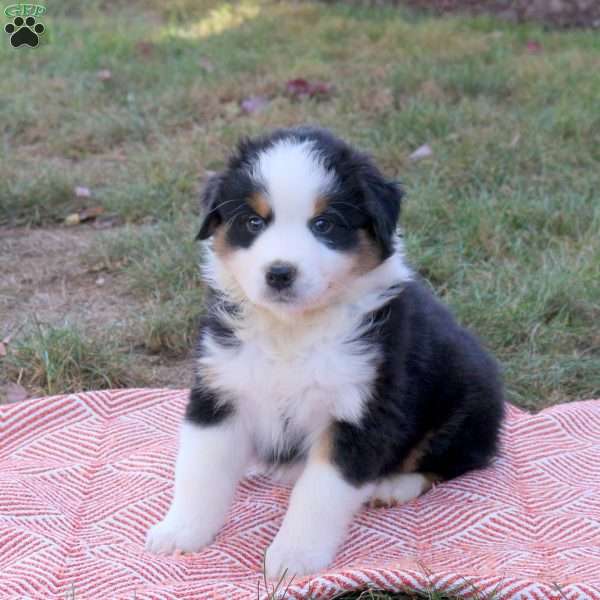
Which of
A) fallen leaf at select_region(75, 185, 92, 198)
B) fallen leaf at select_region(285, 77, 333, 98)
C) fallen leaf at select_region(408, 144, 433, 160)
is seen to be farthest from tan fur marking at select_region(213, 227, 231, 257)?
fallen leaf at select_region(285, 77, 333, 98)

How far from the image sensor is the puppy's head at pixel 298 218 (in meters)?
2.61

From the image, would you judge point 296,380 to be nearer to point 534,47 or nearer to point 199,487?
point 199,487

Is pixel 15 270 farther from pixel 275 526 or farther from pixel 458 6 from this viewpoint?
pixel 458 6

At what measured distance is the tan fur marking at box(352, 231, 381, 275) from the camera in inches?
109

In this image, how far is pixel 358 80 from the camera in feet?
24.8

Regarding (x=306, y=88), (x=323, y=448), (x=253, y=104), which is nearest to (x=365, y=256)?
(x=323, y=448)

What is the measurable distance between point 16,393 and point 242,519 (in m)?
1.37

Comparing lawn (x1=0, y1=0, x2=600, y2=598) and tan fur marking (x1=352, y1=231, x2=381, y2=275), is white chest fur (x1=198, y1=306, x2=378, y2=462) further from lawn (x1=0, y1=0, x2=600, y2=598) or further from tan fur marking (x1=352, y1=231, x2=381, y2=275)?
lawn (x1=0, y1=0, x2=600, y2=598)

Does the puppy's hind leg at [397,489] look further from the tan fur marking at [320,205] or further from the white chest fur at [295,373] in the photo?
the tan fur marking at [320,205]

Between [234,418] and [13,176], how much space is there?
3.70 meters

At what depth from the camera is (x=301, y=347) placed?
2820 millimetres

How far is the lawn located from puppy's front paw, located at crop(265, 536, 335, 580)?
1.63 m

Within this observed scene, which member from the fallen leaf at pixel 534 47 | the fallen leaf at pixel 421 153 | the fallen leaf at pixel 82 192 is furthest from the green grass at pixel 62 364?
the fallen leaf at pixel 534 47

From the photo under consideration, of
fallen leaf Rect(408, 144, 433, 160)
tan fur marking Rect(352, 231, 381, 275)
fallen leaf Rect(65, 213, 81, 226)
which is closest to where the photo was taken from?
tan fur marking Rect(352, 231, 381, 275)
